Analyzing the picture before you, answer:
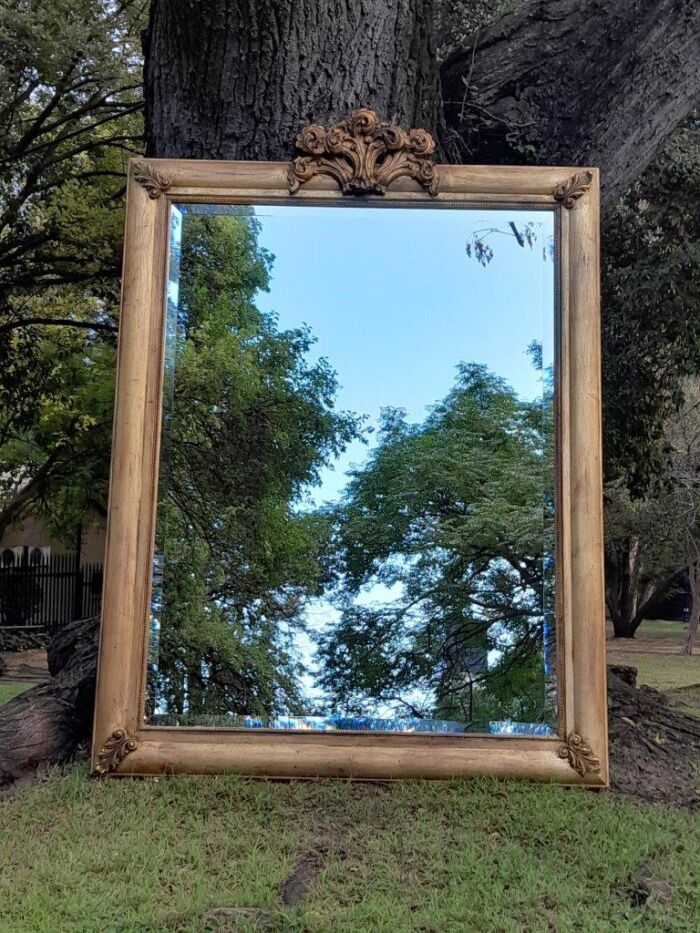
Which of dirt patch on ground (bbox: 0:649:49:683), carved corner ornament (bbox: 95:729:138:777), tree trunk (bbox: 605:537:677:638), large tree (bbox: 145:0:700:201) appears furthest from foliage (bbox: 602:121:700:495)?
A: tree trunk (bbox: 605:537:677:638)

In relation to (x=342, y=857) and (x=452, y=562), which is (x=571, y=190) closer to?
(x=452, y=562)

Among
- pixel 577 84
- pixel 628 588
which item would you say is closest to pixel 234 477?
pixel 577 84

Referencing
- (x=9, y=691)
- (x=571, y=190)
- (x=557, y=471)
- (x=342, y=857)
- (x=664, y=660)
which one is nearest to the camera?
(x=342, y=857)

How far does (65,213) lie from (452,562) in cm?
778

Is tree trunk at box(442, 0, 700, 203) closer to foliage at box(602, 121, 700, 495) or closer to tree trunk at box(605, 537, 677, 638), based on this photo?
foliage at box(602, 121, 700, 495)

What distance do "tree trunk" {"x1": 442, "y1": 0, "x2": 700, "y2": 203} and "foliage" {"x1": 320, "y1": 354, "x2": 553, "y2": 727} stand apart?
5.15 feet

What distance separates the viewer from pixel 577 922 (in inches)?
92.4

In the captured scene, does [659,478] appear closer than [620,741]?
No

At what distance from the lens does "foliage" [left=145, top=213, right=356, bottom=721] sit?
10.7 ft

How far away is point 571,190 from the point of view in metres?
3.31

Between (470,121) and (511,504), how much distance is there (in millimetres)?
2129

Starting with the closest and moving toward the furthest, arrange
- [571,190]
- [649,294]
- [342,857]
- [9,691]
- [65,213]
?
[342,857] < [571,190] < [649,294] < [9,691] < [65,213]

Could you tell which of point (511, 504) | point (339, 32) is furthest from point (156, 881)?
point (339, 32)

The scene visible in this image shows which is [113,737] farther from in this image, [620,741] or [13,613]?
[13,613]
